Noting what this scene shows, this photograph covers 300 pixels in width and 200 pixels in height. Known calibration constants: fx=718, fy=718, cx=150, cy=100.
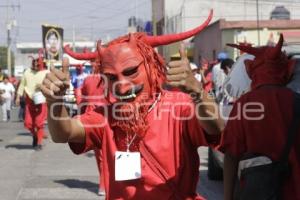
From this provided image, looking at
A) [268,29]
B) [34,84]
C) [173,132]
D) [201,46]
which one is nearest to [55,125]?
[173,132]

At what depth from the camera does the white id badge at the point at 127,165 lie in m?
3.62

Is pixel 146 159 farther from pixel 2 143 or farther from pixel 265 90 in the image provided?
pixel 2 143

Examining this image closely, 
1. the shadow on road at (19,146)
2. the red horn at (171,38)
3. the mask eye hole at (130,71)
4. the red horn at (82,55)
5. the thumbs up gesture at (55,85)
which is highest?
the red horn at (171,38)

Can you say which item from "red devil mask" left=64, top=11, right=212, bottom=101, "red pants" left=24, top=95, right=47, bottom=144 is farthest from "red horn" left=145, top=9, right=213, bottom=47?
"red pants" left=24, top=95, right=47, bottom=144

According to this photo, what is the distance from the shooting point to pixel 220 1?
180 feet

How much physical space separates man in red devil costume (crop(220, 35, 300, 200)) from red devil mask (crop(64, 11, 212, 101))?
1.70 ft

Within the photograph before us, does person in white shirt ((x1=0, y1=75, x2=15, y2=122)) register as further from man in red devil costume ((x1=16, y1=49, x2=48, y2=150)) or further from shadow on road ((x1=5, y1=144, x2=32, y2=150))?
man in red devil costume ((x1=16, y1=49, x2=48, y2=150))

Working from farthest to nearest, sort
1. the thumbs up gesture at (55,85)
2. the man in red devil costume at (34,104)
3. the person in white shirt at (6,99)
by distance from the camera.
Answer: the person in white shirt at (6,99), the man in red devil costume at (34,104), the thumbs up gesture at (55,85)

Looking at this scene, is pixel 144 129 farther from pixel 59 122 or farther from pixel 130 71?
pixel 59 122

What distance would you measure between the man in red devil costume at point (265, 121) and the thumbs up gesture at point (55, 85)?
3.04 feet

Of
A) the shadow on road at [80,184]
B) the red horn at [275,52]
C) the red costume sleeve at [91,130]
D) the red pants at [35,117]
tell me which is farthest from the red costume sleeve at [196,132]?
the red pants at [35,117]

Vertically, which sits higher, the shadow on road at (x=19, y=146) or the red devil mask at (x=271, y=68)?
the red devil mask at (x=271, y=68)

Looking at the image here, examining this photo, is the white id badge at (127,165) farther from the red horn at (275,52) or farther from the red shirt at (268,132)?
the red horn at (275,52)

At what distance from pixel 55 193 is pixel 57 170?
6.56ft
